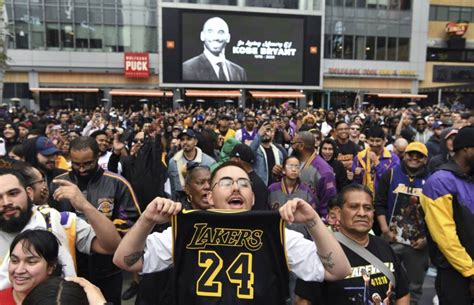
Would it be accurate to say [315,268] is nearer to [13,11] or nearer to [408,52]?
[13,11]

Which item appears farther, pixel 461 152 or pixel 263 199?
pixel 263 199

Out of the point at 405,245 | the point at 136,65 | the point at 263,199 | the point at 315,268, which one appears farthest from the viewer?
the point at 136,65

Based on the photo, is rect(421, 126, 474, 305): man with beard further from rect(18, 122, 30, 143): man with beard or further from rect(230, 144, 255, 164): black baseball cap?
rect(18, 122, 30, 143): man with beard

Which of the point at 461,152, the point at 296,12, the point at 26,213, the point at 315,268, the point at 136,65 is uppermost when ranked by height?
the point at 296,12

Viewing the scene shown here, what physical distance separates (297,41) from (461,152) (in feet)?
126

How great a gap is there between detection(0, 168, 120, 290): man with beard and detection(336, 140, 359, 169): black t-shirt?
189 inches

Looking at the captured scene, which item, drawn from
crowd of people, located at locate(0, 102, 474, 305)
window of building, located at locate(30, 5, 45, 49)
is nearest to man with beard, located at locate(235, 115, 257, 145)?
crowd of people, located at locate(0, 102, 474, 305)

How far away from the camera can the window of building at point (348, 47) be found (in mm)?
42844

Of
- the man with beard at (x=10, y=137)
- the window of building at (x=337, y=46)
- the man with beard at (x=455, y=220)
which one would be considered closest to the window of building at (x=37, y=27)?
the window of building at (x=337, y=46)

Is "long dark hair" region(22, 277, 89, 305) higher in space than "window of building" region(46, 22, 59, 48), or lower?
lower

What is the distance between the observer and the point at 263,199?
15.3 ft

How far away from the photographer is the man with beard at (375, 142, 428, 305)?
4129 millimetres

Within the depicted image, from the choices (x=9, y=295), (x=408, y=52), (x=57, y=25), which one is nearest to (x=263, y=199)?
(x=9, y=295)

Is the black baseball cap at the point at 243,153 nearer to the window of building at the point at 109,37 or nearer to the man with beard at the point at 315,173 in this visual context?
the man with beard at the point at 315,173
